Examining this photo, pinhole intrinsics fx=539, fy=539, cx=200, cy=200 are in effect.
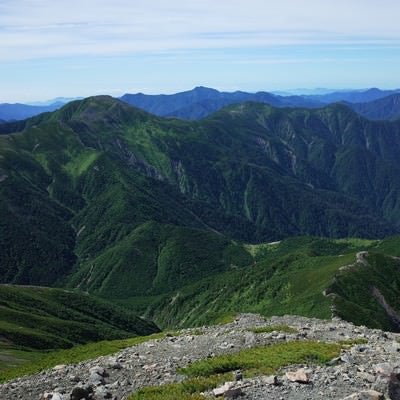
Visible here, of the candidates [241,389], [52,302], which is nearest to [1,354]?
[241,389]

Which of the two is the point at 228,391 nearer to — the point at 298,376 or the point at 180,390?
the point at 180,390

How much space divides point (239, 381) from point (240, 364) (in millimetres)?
4277

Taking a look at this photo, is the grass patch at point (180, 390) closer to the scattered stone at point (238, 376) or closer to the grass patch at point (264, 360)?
the scattered stone at point (238, 376)

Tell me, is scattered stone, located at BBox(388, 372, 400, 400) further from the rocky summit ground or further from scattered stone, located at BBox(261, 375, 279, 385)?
scattered stone, located at BBox(261, 375, 279, 385)

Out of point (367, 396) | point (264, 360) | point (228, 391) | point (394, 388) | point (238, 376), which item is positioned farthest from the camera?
point (264, 360)

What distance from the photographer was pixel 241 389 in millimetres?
29812

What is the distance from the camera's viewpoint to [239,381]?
31844 mm

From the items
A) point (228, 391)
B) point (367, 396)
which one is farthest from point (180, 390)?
point (367, 396)

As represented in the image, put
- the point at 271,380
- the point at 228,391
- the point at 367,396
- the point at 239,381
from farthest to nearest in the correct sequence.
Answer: the point at 239,381, the point at 271,380, the point at 228,391, the point at 367,396

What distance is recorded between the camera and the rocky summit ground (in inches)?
1158

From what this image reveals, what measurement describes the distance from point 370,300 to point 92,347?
374 ft

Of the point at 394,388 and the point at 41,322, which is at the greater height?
the point at 394,388

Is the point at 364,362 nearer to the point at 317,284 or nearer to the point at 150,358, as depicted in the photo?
the point at 150,358

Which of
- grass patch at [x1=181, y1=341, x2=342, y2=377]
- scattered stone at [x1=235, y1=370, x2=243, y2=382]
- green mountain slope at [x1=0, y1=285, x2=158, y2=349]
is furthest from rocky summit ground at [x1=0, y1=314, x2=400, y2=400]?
green mountain slope at [x1=0, y1=285, x2=158, y2=349]
